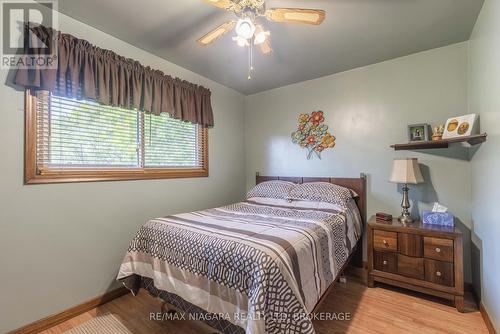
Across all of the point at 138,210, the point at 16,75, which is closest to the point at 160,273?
the point at 138,210

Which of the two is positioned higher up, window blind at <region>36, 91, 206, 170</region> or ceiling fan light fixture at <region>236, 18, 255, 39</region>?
ceiling fan light fixture at <region>236, 18, 255, 39</region>

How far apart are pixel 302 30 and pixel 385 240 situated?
2.19 m

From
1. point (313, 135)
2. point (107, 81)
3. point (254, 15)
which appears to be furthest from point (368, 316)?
point (107, 81)

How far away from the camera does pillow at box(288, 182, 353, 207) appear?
2549 millimetres

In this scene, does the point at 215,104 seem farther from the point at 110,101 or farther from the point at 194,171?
the point at 110,101

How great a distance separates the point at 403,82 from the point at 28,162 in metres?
3.68

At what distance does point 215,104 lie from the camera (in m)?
3.41

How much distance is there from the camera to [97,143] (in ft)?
7.18

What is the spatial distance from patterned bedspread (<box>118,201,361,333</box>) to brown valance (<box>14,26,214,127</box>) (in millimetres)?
1279

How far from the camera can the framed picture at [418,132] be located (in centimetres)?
246

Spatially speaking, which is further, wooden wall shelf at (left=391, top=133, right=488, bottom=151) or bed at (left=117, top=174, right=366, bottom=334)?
wooden wall shelf at (left=391, top=133, right=488, bottom=151)

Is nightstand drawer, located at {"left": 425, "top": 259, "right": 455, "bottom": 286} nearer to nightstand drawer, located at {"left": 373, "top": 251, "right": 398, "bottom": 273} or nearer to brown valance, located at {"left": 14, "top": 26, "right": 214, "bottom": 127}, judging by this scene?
nightstand drawer, located at {"left": 373, "top": 251, "right": 398, "bottom": 273}

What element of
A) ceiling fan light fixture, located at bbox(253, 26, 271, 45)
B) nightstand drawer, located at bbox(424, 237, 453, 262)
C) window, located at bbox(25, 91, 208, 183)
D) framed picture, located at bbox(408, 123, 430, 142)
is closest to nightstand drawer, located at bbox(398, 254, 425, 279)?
nightstand drawer, located at bbox(424, 237, 453, 262)

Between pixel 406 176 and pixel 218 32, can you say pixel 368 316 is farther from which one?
pixel 218 32
